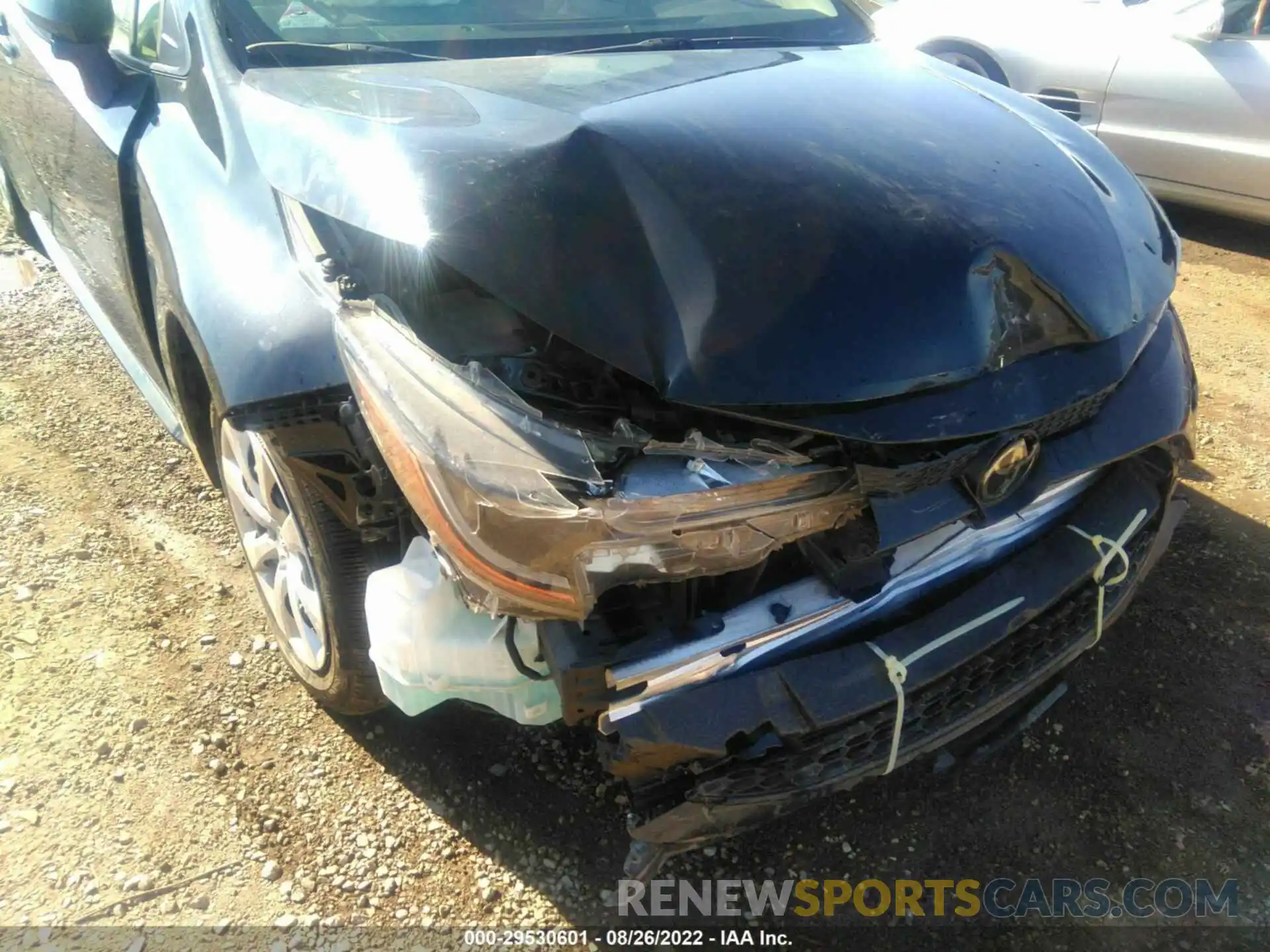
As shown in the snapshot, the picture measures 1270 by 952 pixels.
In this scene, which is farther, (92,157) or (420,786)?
(92,157)

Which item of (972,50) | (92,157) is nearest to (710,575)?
(92,157)

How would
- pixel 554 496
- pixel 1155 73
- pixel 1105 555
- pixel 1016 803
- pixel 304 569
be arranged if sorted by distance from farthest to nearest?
pixel 1155 73, pixel 1016 803, pixel 304 569, pixel 1105 555, pixel 554 496

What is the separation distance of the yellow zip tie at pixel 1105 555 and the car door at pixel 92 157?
7.44 feet

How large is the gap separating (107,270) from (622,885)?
2.20 metres

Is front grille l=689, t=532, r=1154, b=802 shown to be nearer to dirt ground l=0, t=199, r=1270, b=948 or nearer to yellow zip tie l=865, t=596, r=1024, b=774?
yellow zip tie l=865, t=596, r=1024, b=774

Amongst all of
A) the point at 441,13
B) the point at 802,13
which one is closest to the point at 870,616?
the point at 441,13

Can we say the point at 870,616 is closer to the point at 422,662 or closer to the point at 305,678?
the point at 422,662

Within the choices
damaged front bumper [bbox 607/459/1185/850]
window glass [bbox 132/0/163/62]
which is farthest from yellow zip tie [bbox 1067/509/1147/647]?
window glass [bbox 132/0/163/62]

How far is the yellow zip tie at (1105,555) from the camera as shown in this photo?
1.80 metres

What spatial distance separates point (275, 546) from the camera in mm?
2156

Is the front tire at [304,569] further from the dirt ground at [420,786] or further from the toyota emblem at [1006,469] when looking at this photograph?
the toyota emblem at [1006,469]

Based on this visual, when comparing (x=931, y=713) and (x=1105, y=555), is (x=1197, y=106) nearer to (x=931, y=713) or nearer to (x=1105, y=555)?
(x=1105, y=555)

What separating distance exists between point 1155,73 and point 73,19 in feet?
16.0

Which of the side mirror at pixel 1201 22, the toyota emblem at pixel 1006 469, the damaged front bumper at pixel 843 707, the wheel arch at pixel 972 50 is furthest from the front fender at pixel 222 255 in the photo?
the side mirror at pixel 1201 22
